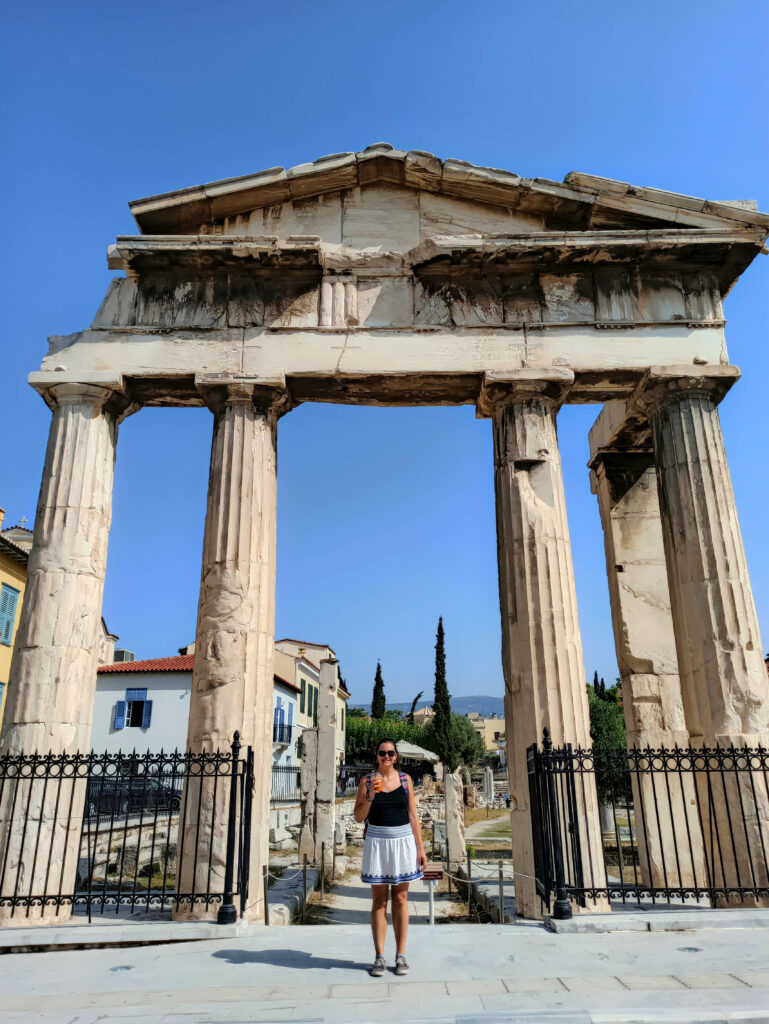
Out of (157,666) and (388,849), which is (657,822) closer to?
(388,849)

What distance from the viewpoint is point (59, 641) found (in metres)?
9.84

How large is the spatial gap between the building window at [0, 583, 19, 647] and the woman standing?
2106 centimetres

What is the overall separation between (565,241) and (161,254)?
18.9 feet

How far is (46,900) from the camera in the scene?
27.2 feet

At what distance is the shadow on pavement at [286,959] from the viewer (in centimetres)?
622

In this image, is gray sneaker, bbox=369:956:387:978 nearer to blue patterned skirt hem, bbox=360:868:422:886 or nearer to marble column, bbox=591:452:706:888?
blue patterned skirt hem, bbox=360:868:422:886

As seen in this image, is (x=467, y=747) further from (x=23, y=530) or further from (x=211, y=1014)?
(x=211, y=1014)

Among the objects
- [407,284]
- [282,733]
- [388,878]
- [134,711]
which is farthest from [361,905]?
[282,733]

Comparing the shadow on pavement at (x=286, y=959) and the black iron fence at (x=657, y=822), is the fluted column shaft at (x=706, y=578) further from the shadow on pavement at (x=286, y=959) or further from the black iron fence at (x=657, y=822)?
the shadow on pavement at (x=286, y=959)

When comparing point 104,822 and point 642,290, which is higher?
point 642,290

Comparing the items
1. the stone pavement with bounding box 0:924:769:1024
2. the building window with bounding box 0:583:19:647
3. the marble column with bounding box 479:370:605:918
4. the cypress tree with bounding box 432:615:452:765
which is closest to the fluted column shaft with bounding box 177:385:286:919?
the stone pavement with bounding box 0:924:769:1024

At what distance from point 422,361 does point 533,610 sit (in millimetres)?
3829

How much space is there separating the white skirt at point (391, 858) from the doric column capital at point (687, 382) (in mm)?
7770

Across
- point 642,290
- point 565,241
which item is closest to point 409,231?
point 565,241
